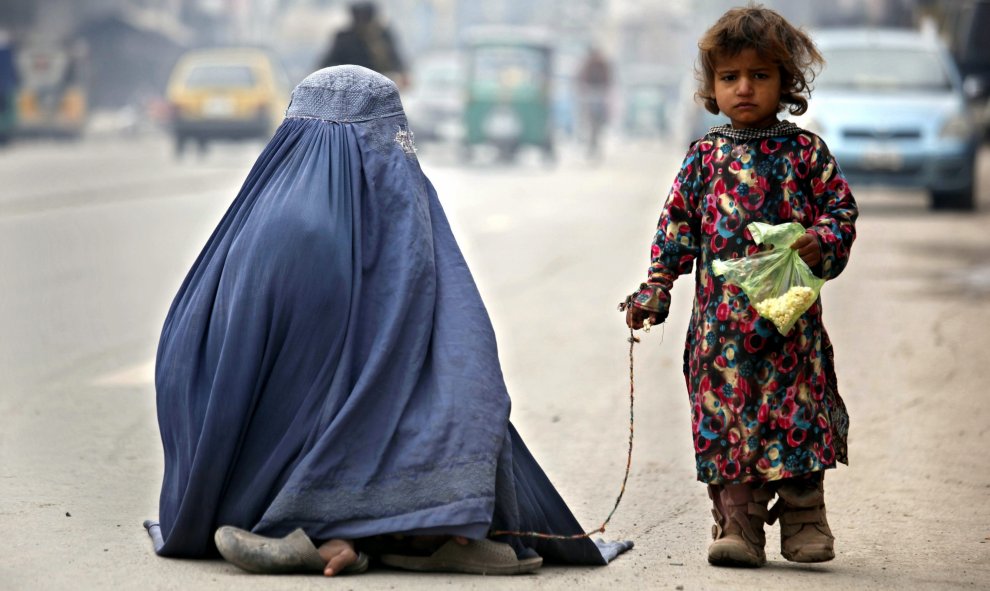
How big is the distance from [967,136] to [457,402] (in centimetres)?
1248

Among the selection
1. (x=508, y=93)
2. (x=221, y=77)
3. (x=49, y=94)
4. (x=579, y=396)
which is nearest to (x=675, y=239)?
(x=579, y=396)

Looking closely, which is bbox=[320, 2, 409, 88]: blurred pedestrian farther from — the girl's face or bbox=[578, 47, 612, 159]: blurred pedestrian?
bbox=[578, 47, 612, 159]: blurred pedestrian

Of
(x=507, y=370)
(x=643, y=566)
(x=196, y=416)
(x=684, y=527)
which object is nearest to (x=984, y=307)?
(x=507, y=370)

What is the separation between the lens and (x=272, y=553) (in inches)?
144

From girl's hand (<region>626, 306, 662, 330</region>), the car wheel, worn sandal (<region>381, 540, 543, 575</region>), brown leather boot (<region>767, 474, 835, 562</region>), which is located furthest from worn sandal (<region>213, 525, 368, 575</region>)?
the car wheel

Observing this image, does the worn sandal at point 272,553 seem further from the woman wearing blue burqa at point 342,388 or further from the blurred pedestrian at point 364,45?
the blurred pedestrian at point 364,45

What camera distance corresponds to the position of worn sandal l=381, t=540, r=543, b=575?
377 cm

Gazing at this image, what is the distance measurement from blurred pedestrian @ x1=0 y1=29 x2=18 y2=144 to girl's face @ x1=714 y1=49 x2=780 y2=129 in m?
24.8

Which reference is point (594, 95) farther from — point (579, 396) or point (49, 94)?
point (579, 396)

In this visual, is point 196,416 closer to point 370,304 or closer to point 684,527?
point 370,304

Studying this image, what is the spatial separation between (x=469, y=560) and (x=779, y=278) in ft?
3.22

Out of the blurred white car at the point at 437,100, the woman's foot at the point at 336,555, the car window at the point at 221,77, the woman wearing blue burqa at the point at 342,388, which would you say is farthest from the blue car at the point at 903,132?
the car window at the point at 221,77

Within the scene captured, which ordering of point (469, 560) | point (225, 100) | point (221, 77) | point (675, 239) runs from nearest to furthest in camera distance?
point (469, 560) < point (675, 239) < point (225, 100) < point (221, 77)

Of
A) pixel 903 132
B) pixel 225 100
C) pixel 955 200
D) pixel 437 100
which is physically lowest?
pixel 437 100
